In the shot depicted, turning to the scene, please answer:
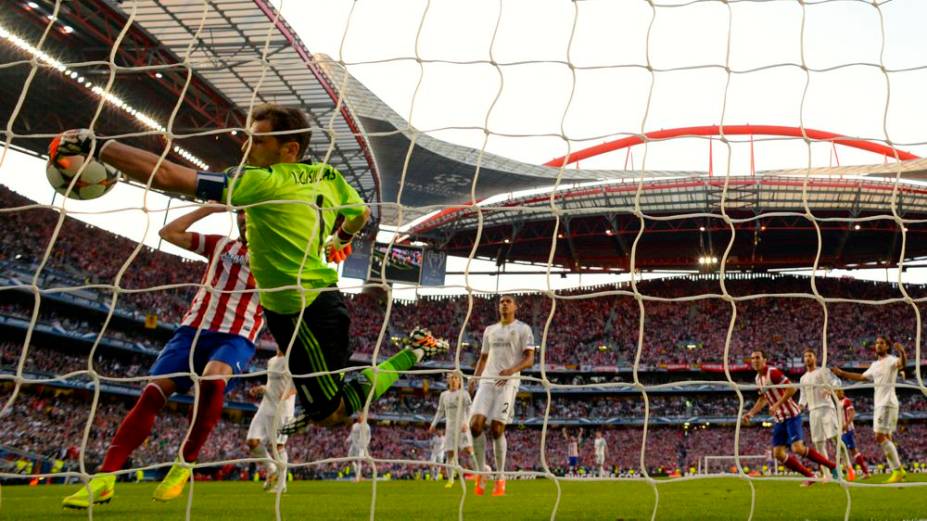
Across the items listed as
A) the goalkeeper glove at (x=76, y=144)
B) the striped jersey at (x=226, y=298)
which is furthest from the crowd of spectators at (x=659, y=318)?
the goalkeeper glove at (x=76, y=144)

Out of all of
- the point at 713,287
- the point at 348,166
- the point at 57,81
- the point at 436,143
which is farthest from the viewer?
the point at 713,287

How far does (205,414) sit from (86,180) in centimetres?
182

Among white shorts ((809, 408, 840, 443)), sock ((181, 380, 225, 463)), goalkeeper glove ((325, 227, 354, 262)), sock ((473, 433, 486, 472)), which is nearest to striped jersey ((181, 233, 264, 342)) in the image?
sock ((181, 380, 225, 463))

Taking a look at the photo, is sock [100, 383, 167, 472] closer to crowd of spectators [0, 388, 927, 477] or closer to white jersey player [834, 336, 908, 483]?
white jersey player [834, 336, 908, 483]

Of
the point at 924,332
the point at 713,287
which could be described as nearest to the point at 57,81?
the point at 713,287

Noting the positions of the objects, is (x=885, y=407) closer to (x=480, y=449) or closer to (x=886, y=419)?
(x=886, y=419)

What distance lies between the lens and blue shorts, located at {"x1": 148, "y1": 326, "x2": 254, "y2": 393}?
4559mm

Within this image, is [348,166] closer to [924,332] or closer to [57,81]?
[57,81]

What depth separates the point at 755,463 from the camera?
2958cm

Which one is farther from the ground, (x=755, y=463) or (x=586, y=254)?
(x=586, y=254)

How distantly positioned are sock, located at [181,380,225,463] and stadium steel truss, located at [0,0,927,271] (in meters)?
1.98

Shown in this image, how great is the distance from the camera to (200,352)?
493 cm

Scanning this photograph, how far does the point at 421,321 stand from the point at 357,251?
6363 mm

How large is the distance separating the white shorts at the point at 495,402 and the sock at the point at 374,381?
2646 mm
